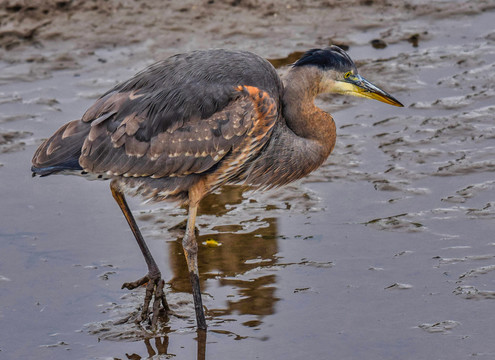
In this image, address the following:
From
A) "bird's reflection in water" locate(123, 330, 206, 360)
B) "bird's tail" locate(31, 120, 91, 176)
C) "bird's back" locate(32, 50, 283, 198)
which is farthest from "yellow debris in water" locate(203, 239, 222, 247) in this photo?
"bird's tail" locate(31, 120, 91, 176)

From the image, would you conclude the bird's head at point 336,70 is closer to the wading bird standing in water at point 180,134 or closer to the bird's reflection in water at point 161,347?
the wading bird standing in water at point 180,134

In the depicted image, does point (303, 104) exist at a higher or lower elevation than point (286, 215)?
higher

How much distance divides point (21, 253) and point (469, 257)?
352cm

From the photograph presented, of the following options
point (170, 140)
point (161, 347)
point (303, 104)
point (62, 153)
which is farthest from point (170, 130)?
point (161, 347)

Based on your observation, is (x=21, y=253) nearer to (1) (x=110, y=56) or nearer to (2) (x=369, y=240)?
(2) (x=369, y=240)

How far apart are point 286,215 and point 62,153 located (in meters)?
2.27

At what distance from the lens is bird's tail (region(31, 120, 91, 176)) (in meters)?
6.41

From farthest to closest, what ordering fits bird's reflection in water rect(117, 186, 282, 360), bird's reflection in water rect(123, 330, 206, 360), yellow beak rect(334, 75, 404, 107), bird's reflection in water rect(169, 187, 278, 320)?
1. yellow beak rect(334, 75, 404, 107)
2. bird's reflection in water rect(169, 187, 278, 320)
3. bird's reflection in water rect(117, 186, 282, 360)
4. bird's reflection in water rect(123, 330, 206, 360)

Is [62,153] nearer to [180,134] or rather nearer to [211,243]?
[180,134]

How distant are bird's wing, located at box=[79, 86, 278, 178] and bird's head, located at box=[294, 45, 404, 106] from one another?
0.63 m

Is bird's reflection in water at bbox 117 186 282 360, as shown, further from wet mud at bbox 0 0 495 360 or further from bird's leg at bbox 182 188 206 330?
bird's leg at bbox 182 188 206 330

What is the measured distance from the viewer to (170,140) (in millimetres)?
6457

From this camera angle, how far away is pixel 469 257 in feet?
23.0

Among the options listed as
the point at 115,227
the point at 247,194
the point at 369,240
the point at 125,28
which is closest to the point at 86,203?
the point at 115,227
